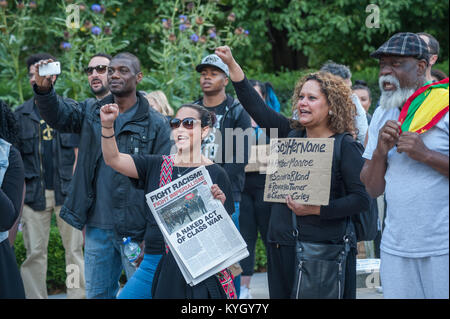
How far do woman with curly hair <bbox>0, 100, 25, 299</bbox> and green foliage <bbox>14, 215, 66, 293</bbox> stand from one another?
12.4 feet

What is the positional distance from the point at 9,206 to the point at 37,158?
10.1 feet

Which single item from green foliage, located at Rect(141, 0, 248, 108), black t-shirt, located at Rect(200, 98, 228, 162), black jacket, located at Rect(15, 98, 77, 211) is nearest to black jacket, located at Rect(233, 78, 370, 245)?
black t-shirt, located at Rect(200, 98, 228, 162)

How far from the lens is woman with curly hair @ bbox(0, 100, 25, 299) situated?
12.3ft

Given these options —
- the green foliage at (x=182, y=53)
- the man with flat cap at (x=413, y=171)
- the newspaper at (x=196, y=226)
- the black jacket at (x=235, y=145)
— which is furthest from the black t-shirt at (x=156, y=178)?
the green foliage at (x=182, y=53)

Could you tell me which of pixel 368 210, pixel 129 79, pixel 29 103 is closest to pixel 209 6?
pixel 29 103

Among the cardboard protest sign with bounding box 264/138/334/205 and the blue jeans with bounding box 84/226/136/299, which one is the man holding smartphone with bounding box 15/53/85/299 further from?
the cardboard protest sign with bounding box 264/138/334/205

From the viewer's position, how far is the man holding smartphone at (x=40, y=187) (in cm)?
671

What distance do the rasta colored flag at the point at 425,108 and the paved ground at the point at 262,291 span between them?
3821 mm

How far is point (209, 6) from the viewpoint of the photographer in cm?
946

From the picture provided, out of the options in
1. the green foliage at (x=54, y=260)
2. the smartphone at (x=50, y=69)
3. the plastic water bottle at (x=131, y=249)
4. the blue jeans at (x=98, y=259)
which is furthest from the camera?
the green foliage at (x=54, y=260)

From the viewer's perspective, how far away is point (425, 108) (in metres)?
3.24

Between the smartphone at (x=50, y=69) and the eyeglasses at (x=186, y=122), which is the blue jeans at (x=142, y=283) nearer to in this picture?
the eyeglasses at (x=186, y=122)

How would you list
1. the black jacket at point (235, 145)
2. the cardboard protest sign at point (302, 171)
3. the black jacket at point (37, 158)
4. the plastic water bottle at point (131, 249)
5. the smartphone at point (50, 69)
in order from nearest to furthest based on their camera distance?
the cardboard protest sign at point (302, 171) < the smartphone at point (50, 69) < the plastic water bottle at point (131, 249) < the black jacket at point (235, 145) < the black jacket at point (37, 158)
